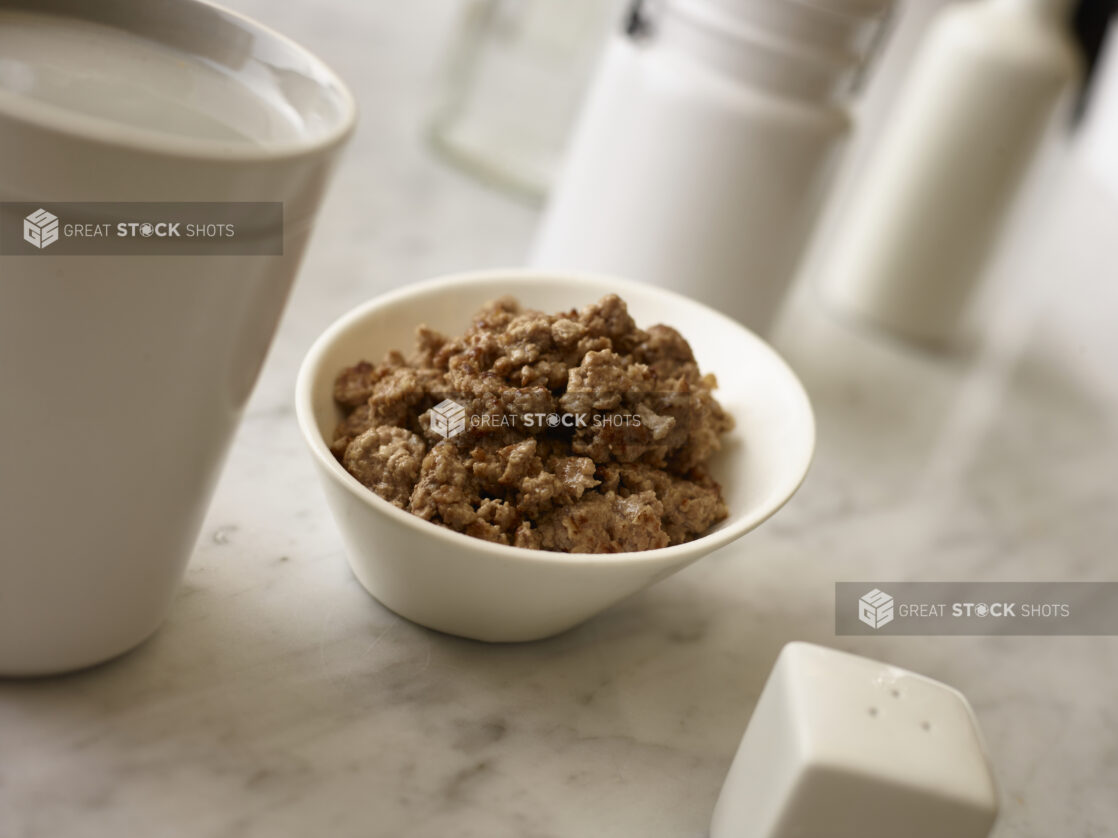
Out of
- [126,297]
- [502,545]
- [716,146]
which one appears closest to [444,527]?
[502,545]

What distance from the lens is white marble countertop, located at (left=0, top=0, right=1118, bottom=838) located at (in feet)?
1.55

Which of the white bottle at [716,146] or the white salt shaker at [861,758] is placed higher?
the white bottle at [716,146]

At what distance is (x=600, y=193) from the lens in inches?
35.8

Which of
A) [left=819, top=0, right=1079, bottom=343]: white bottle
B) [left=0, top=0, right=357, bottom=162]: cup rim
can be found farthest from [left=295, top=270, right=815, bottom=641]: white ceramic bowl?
[left=819, top=0, right=1079, bottom=343]: white bottle

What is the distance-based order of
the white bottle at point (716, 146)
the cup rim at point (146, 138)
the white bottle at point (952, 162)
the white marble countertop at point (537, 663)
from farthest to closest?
the white bottle at point (952, 162), the white bottle at point (716, 146), the white marble countertop at point (537, 663), the cup rim at point (146, 138)

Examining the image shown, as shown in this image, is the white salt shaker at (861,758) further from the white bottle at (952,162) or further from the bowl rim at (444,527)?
the white bottle at (952,162)

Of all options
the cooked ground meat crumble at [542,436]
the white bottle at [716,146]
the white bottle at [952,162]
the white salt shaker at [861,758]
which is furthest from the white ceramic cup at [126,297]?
the white bottle at [952,162]

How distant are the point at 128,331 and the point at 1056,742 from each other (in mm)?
569

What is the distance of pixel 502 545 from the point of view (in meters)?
0.49

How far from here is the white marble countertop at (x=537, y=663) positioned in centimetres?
47

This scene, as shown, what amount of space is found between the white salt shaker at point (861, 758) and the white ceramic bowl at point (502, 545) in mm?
98

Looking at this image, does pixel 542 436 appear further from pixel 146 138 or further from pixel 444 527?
pixel 146 138

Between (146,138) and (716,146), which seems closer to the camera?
(146,138)

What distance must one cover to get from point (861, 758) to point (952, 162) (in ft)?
2.47
